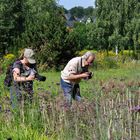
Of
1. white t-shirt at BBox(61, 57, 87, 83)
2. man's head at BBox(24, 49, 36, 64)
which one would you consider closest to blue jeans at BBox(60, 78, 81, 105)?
white t-shirt at BBox(61, 57, 87, 83)

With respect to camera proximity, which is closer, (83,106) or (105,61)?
(83,106)

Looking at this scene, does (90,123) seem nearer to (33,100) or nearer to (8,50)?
(33,100)

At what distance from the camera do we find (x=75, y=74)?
8.94 m

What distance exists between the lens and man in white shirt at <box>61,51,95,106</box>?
28.5 ft

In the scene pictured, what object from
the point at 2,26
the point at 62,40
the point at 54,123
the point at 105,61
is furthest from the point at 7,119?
the point at 2,26

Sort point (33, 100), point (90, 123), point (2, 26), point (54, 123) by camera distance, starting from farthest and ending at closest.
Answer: point (2, 26)
point (33, 100)
point (54, 123)
point (90, 123)

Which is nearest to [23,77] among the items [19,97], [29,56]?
[29,56]

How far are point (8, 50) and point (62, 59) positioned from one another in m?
18.0

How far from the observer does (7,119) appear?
7539 mm

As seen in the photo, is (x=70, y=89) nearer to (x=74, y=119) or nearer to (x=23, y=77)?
(x=23, y=77)

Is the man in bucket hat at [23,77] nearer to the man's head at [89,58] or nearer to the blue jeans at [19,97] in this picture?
the blue jeans at [19,97]

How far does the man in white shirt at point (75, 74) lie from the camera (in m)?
8.70

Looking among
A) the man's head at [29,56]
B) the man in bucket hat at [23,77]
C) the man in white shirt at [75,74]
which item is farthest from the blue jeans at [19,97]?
the man in white shirt at [75,74]

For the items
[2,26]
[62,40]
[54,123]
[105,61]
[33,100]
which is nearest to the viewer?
[54,123]
